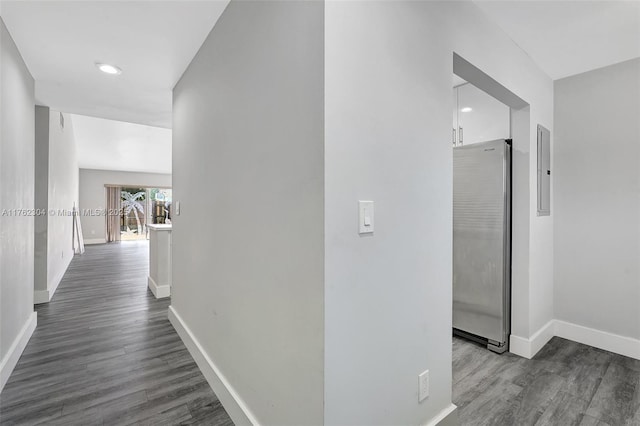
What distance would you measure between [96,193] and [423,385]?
466 inches

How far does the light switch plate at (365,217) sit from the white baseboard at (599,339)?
2.84 metres

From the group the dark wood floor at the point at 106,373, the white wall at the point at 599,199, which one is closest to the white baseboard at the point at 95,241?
the dark wood floor at the point at 106,373

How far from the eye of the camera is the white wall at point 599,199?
250 centimetres

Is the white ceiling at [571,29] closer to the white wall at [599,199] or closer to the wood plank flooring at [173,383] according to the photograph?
the white wall at [599,199]

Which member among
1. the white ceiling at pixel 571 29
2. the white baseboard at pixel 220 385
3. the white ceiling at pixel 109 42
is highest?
the white ceiling at pixel 571 29

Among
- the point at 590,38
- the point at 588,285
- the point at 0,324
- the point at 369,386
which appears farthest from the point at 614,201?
the point at 0,324

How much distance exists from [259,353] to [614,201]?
3088 millimetres

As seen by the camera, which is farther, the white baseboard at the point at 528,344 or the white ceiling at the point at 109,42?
the white baseboard at the point at 528,344

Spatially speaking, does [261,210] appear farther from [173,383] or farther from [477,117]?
[477,117]

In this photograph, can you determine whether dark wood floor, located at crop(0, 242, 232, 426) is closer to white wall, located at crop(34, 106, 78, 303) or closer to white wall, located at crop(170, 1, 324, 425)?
white wall, located at crop(170, 1, 324, 425)

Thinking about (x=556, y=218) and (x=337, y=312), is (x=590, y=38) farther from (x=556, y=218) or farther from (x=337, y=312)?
(x=337, y=312)

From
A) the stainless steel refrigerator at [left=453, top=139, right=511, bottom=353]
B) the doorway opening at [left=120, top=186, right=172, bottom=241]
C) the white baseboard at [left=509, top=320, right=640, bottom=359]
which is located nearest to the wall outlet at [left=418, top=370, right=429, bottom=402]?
the stainless steel refrigerator at [left=453, top=139, right=511, bottom=353]

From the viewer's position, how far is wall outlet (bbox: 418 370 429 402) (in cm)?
142

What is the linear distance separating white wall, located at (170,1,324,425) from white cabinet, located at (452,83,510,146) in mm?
2096
